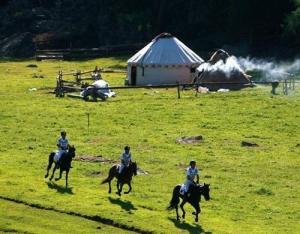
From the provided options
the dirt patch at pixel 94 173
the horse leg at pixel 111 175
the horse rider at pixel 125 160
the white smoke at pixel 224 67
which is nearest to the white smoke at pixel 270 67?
the white smoke at pixel 224 67

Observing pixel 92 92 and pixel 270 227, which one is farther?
pixel 92 92

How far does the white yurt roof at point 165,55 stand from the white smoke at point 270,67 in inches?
349

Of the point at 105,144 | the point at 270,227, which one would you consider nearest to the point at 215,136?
the point at 105,144

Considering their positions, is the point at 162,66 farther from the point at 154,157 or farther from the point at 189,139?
the point at 154,157

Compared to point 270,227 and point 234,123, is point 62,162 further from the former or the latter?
point 234,123

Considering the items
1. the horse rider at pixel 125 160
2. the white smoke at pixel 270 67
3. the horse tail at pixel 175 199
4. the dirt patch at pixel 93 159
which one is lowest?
the dirt patch at pixel 93 159

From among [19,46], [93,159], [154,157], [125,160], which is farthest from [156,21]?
[125,160]

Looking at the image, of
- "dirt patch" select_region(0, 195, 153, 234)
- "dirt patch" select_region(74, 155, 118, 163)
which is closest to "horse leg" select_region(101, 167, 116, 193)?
"dirt patch" select_region(0, 195, 153, 234)

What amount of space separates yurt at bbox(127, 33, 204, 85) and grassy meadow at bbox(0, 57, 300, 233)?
6.26 m

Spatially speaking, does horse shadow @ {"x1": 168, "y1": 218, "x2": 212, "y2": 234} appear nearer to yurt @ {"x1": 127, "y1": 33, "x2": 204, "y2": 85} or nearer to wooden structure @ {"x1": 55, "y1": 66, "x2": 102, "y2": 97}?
wooden structure @ {"x1": 55, "y1": 66, "x2": 102, "y2": 97}

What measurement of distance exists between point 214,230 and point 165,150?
17.5 metres

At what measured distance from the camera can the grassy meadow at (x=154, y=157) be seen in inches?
1416

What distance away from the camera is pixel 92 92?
7119cm

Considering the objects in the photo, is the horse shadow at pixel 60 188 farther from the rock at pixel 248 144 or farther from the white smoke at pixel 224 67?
the white smoke at pixel 224 67
